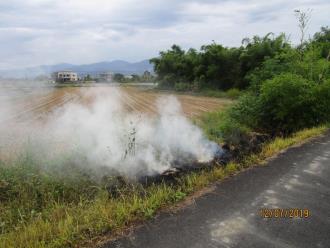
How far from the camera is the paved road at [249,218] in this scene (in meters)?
3.72

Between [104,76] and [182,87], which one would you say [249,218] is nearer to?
[104,76]

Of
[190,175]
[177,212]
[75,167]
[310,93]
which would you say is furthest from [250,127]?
[177,212]

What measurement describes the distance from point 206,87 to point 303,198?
107 feet

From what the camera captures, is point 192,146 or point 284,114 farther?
point 284,114

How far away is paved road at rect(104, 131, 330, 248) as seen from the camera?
3.72 meters

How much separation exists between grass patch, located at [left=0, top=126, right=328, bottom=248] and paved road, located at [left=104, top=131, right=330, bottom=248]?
1.04 feet

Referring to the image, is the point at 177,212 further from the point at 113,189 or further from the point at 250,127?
the point at 250,127

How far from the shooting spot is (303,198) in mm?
4902
